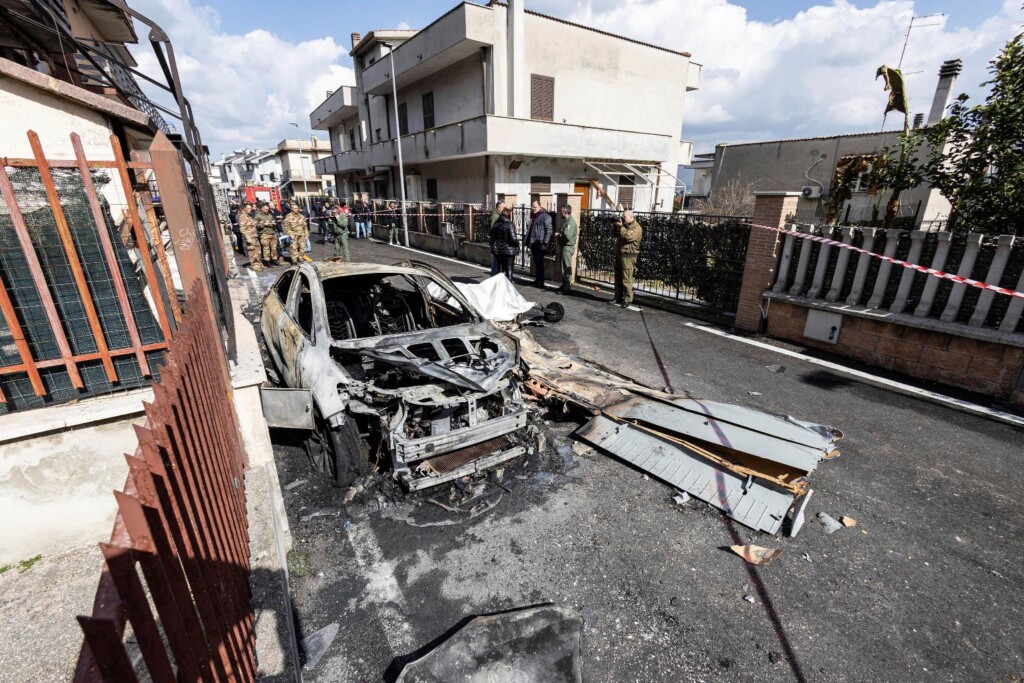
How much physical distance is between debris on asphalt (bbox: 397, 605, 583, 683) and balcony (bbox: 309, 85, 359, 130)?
3153 cm

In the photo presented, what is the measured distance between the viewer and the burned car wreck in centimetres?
349

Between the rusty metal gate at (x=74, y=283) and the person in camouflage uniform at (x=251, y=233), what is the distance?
1087 centimetres

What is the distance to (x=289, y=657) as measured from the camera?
2.13m

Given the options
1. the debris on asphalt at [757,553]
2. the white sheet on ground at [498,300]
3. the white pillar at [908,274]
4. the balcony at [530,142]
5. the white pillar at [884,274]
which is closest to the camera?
the debris on asphalt at [757,553]

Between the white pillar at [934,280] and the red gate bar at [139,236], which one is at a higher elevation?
the red gate bar at [139,236]

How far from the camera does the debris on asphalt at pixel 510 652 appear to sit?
2256 mm

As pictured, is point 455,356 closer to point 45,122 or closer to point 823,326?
point 45,122

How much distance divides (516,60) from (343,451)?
58.1 ft

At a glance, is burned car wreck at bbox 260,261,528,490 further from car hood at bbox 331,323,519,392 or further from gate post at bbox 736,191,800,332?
gate post at bbox 736,191,800,332

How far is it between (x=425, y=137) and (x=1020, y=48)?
1786 cm

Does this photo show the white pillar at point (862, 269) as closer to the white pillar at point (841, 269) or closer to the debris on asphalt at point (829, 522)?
the white pillar at point (841, 269)

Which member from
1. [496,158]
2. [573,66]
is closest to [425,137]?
[496,158]

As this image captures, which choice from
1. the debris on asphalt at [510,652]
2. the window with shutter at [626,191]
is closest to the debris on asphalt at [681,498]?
the debris on asphalt at [510,652]

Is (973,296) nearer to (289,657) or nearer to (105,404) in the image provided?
(289,657)
